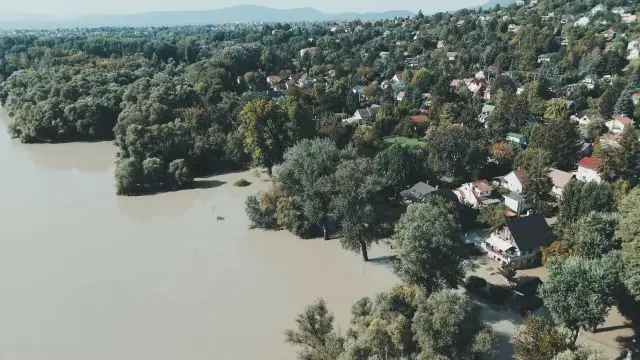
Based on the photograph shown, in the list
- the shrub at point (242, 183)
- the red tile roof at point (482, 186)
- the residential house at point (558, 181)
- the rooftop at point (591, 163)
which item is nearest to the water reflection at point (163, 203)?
the shrub at point (242, 183)

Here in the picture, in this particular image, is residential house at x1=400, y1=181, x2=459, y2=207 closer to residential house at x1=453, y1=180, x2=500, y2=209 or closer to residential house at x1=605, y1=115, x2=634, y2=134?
residential house at x1=453, y1=180, x2=500, y2=209

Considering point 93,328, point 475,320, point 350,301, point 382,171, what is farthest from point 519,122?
point 93,328

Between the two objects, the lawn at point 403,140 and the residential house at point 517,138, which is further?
the lawn at point 403,140

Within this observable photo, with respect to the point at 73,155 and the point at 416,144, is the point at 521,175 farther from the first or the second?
the point at 73,155

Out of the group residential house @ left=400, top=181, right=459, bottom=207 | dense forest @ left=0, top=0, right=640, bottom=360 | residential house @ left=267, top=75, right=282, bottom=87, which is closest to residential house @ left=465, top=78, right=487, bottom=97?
dense forest @ left=0, top=0, right=640, bottom=360

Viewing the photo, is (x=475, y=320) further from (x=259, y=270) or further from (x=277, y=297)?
(x=259, y=270)

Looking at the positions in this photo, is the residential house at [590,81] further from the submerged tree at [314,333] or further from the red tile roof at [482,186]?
the submerged tree at [314,333]
